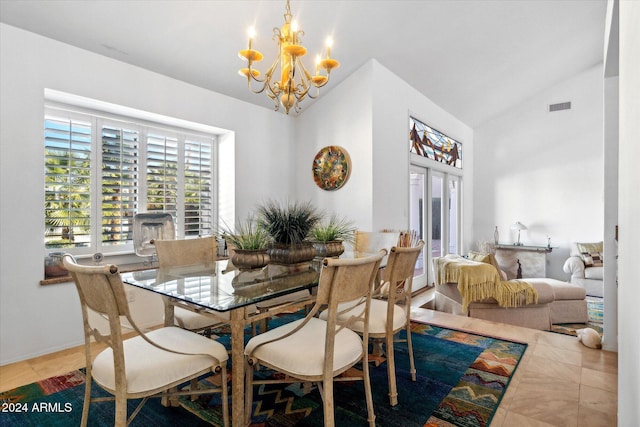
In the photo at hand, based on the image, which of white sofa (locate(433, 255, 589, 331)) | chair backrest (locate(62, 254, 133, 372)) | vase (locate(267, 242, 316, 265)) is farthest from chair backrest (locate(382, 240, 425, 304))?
white sofa (locate(433, 255, 589, 331))

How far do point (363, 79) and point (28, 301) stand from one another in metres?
3.78

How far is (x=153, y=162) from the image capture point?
142 inches

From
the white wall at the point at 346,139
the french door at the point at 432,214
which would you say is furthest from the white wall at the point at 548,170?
the white wall at the point at 346,139

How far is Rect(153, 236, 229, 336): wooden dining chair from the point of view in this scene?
2170 millimetres

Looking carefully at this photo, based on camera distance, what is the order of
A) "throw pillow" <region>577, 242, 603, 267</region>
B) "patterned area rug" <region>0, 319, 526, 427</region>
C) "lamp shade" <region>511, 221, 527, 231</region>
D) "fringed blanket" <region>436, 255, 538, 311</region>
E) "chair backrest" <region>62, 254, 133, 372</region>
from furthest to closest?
"lamp shade" <region>511, 221, 527, 231</region>, "throw pillow" <region>577, 242, 603, 267</region>, "fringed blanket" <region>436, 255, 538, 311</region>, "patterned area rug" <region>0, 319, 526, 427</region>, "chair backrest" <region>62, 254, 133, 372</region>

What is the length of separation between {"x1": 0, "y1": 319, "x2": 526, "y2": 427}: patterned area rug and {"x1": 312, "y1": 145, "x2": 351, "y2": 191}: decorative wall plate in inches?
89.7

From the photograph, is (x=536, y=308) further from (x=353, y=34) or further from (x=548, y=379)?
(x=353, y=34)

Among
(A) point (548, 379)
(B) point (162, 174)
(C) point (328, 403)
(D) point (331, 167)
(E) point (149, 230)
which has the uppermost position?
(D) point (331, 167)

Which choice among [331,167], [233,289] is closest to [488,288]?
[331,167]

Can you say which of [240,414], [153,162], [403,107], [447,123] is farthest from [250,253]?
[447,123]

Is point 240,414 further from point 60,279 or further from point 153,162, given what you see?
point 153,162

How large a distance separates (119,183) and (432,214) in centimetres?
449

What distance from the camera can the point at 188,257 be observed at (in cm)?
263

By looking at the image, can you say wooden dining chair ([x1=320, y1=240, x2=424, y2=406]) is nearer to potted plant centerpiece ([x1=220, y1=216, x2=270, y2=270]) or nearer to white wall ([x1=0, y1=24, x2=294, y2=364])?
potted plant centerpiece ([x1=220, y1=216, x2=270, y2=270])
